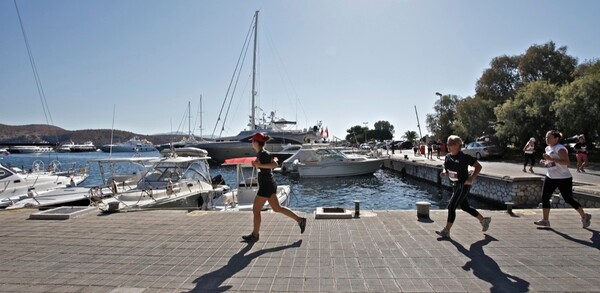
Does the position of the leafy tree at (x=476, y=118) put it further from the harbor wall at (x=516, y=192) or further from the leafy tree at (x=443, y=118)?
the harbor wall at (x=516, y=192)

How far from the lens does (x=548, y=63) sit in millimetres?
42469

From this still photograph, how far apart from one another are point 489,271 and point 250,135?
171 feet

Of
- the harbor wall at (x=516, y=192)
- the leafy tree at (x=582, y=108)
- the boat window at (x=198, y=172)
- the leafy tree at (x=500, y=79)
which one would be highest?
the leafy tree at (x=500, y=79)

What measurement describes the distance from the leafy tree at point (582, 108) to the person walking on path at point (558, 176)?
20.4 meters

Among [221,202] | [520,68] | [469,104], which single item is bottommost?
[221,202]

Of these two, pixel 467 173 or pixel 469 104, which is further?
pixel 469 104

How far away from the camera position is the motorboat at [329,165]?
31875mm

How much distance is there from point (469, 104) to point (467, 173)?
138 ft

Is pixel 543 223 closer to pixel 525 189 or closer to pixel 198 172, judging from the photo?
pixel 525 189

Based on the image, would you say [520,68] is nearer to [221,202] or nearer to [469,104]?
[469,104]

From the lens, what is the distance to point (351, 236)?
21.1 ft

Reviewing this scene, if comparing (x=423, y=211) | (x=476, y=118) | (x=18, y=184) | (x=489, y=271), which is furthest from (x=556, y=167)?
(x=476, y=118)

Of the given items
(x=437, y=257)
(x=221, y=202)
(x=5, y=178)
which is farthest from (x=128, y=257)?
(x=5, y=178)

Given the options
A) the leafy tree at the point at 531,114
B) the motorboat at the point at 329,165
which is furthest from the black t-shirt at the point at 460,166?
the leafy tree at the point at 531,114
